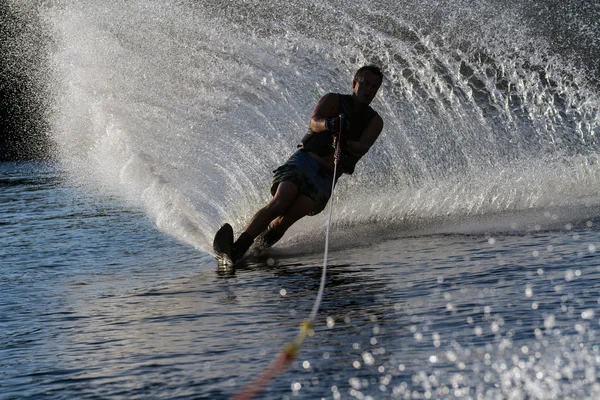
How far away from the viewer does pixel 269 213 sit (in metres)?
7.08

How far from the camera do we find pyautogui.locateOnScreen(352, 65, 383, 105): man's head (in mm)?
7090

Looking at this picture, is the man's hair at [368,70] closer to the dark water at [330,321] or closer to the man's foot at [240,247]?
the dark water at [330,321]

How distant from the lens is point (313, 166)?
284 inches

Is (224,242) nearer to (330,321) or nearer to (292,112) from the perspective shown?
(330,321)

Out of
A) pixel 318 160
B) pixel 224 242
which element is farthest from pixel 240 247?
pixel 318 160

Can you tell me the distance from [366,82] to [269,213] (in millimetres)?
1220

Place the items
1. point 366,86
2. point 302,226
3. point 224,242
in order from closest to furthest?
point 224,242
point 366,86
point 302,226

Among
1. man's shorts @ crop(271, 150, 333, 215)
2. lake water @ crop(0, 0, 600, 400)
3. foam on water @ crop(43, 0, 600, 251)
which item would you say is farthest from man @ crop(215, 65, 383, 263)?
foam on water @ crop(43, 0, 600, 251)

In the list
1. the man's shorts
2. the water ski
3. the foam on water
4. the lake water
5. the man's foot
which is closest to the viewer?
the lake water

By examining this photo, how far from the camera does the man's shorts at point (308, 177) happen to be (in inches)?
281

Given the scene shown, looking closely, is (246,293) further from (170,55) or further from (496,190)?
(170,55)

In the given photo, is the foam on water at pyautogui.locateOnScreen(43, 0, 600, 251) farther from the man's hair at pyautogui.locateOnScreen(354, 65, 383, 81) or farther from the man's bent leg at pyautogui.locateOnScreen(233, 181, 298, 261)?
the man's hair at pyautogui.locateOnScreen(354, 65, 383, 81)

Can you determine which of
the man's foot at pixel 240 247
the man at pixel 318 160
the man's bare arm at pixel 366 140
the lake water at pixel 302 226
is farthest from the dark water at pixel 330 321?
the man's bare arm at pixel 366 140

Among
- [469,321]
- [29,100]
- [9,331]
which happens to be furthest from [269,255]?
[29,100]
